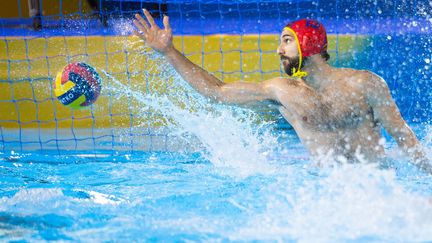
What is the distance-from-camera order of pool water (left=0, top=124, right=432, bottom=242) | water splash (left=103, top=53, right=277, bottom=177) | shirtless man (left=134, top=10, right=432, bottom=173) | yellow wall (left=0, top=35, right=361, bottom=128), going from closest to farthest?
pool water (left=0, top=124, right=432, bottom=242) < shirtless man (left=134, top=10, right=432, bottom=173) < water splash (left=103, top=53, right=277, bottom=177) < yellow wall (left=0, top=35, right=361, bottom=128)

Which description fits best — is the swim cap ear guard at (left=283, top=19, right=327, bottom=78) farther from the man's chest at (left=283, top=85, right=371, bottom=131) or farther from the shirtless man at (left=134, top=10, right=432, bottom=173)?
the man's chest at (left=283, top=85, right=371, bottom=131)

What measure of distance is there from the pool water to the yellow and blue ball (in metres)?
0.44

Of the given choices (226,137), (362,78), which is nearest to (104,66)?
(226,137)

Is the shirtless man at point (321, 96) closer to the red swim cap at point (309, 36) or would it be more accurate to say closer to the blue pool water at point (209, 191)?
the red swim cap at point (309, 36)

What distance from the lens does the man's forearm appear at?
3.36 metres

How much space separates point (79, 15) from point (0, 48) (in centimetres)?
118

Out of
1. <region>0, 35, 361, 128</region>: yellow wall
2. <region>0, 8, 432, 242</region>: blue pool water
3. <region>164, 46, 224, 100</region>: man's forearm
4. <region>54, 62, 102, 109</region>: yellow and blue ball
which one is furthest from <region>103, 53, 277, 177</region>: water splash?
<region>0, 35, 361, 128</region>: yellow wall

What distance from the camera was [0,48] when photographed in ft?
19.2

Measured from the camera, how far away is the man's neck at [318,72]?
3.10 meters

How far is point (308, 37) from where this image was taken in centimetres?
303

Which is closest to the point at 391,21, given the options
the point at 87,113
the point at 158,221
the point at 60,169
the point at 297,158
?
the point at 297,158

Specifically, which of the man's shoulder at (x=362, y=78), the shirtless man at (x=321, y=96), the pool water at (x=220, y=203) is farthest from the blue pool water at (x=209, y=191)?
the man's shoulder at (x=362, y=78)

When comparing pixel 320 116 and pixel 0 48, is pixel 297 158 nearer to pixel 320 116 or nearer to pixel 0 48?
pixel 320 116

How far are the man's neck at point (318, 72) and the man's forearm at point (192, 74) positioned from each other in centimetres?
51
